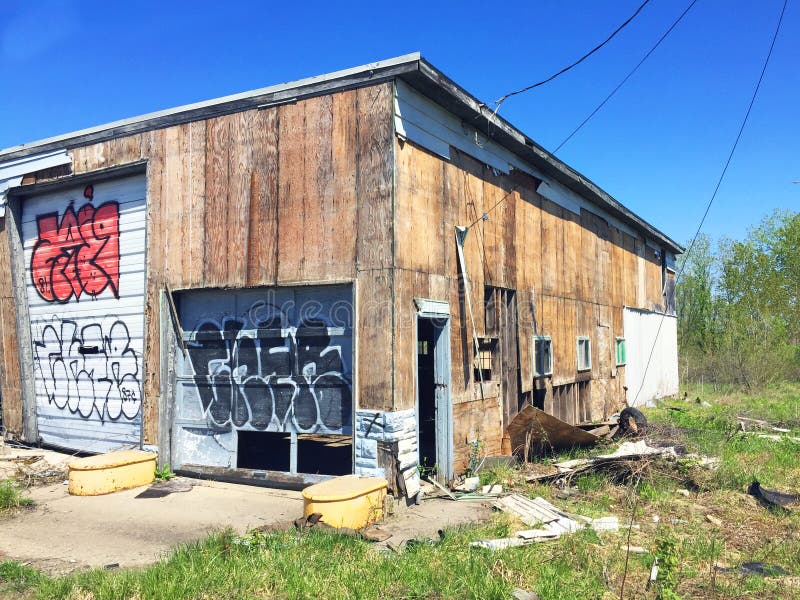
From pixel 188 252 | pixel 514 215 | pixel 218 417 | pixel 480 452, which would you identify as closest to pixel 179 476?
pixel 218 417

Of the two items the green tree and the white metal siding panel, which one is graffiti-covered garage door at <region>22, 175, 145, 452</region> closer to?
the white metal siding panel

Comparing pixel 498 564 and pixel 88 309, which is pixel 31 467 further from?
pixel 498 564

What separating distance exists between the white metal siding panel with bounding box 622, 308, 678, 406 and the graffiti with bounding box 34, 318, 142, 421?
44.3 ft

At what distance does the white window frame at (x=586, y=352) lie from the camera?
14742 mm

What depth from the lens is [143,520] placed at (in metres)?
7.46

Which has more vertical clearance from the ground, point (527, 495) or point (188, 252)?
point (188, 252)

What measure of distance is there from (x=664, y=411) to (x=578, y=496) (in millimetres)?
10642

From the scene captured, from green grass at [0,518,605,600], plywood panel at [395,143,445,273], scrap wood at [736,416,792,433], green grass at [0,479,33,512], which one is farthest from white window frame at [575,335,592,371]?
green grass at [0,479,33,512]

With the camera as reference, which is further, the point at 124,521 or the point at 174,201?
the point at 174,201

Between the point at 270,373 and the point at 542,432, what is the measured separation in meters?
4.37

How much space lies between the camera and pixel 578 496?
8469 mm

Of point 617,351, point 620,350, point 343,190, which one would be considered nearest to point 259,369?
point 343,190

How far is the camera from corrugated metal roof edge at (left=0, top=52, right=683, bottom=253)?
27.0ft

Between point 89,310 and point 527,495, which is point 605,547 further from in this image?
point 89,310
